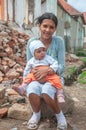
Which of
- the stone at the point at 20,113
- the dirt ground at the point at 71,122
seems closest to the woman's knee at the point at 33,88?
the dirt ground at the point at 71,122

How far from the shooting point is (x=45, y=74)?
3.80 metres

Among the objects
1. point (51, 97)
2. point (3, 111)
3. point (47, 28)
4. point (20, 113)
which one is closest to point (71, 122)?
point (20, 113)

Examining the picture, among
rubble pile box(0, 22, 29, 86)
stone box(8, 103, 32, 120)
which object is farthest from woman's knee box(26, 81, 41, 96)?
rubble pile box(0, 22, 29, 86)

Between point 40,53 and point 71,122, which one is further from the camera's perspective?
point 71,122

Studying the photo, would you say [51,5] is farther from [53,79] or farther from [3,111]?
[53,79]

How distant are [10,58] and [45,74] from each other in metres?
5.15

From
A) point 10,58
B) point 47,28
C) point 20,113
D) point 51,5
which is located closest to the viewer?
point 47,28

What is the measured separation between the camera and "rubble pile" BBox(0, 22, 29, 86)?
7.57 m

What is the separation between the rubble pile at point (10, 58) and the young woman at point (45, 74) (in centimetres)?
310

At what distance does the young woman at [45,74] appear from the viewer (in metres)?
3.76

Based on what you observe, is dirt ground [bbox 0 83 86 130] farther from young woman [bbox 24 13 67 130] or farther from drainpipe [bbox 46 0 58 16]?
→ drainpipe [bbox 46 0 58 16]

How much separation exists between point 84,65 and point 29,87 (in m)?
9.41

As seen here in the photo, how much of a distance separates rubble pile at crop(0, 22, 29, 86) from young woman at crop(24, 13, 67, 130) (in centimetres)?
310

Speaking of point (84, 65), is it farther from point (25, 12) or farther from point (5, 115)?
point (5, 115)
